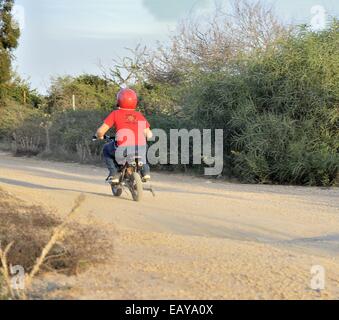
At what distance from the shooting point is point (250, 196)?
11.0 m

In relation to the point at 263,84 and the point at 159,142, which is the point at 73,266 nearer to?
the point at 263,84

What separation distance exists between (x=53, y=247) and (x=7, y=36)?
31.3 metres

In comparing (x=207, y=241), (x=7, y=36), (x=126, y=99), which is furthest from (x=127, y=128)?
(x=7, y=36)

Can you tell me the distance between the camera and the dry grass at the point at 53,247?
473cm

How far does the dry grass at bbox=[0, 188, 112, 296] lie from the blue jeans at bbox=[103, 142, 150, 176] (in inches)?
159

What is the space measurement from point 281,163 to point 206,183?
6.11 ft

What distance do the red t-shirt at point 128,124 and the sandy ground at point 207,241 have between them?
107 centimetres

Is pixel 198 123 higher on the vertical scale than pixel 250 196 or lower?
higher

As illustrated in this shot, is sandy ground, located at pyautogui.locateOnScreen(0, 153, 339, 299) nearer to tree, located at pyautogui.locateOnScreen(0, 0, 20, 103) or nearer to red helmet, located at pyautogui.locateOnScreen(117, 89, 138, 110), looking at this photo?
red helmet, located at pyautogui.locateOnScreen(117, 89, 138, 110)

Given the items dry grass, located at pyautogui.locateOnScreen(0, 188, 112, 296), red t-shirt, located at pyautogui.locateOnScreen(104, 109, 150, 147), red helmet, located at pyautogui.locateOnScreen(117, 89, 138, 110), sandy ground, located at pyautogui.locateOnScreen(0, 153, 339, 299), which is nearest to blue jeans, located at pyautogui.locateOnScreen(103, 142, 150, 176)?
red t-shirt, located at pyautogui.locateOnScreen(104, 109, 150, 147)

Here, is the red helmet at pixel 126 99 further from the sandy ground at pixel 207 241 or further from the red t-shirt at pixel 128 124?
the sandy ground at pixel 207 241

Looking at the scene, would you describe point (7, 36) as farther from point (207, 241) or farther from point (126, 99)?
point (207, 241)

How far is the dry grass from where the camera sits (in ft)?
15.5

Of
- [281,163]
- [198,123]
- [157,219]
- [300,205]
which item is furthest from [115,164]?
[198,123]
